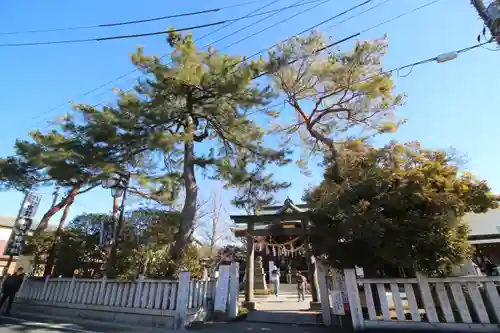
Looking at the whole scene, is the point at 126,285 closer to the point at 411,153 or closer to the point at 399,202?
the point at 399,202

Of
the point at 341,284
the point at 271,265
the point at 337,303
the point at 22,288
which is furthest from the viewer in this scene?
the point at 271,265

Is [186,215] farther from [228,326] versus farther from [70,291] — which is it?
[70,291]

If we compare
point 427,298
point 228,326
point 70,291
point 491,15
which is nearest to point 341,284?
point 427,298

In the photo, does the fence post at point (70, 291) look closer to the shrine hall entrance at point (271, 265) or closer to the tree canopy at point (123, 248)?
the tree canopy at point (123, 248)

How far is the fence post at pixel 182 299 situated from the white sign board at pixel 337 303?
3283 mm

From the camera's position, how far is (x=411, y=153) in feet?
20.2

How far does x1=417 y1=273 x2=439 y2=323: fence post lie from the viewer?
15.9ft

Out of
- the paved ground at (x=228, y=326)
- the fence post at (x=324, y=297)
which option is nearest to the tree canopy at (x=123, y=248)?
the paved ground at (x=228, y=326)

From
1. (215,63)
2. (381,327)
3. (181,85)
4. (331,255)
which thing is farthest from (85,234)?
(381,327)

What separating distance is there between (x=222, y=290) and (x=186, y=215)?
2339 millimetres

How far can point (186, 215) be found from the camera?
789 cm

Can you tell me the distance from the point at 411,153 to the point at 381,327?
12.3ft

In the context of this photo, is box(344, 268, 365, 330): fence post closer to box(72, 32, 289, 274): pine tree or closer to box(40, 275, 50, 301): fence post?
box(72, 32, 289, 274): pine tree

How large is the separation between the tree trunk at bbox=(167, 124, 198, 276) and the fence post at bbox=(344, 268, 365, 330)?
4297 mm
